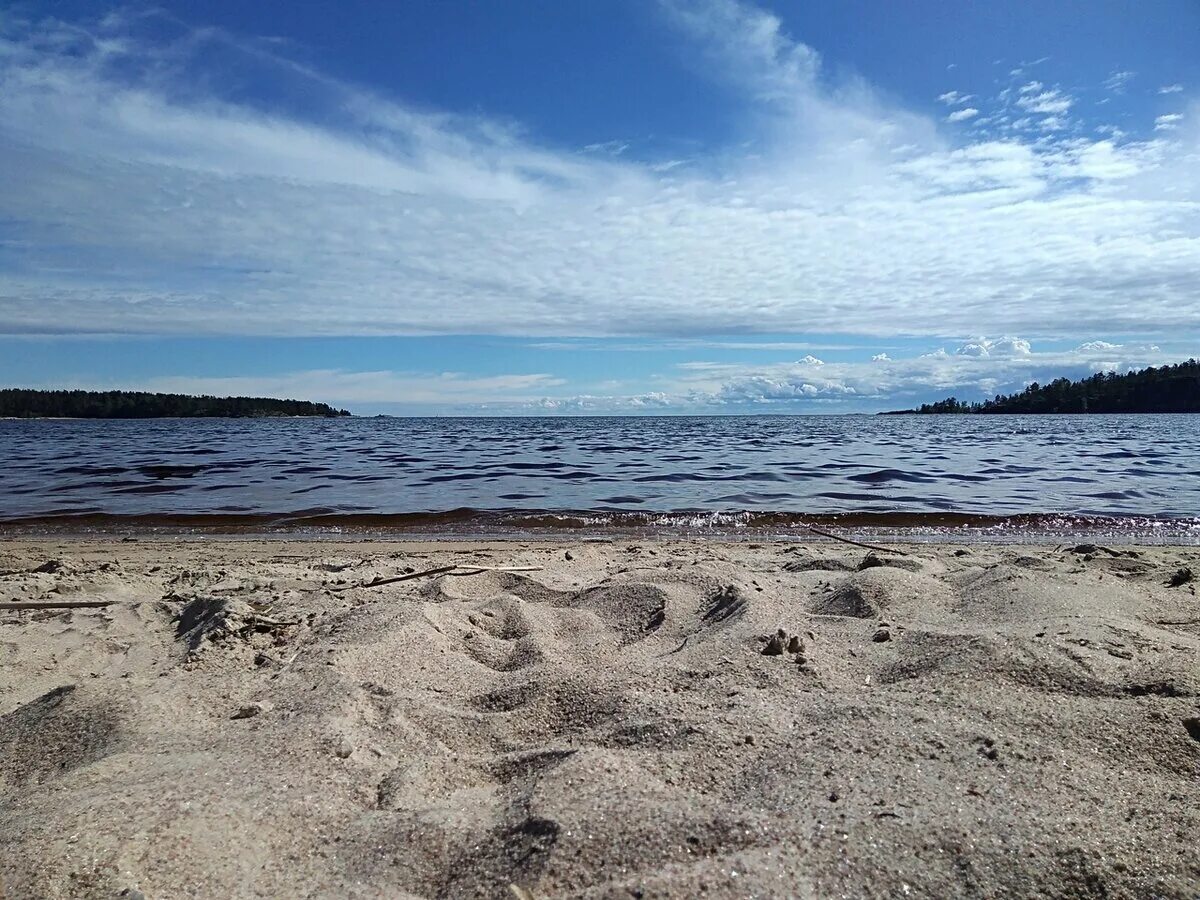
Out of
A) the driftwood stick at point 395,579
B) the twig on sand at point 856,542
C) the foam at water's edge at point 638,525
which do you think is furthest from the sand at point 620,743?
the foam at water's edge at point 638,525

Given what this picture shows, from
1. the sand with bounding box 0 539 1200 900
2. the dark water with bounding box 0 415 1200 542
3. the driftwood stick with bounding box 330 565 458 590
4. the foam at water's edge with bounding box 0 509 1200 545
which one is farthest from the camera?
the dark water with bounding box 0 415 1200 542

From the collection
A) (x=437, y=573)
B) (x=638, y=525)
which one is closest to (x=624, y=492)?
(x=638, y=525)

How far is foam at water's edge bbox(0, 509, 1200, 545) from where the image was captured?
336 inches

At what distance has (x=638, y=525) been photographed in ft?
31.8

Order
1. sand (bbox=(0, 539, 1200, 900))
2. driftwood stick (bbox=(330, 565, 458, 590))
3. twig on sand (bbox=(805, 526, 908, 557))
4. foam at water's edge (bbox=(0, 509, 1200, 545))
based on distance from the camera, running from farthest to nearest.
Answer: foam at water's edge (bbox=(0, 509, 1200, 545))
twig on sand (bbox=(805, 526, 908, 557))
driftwood stick (bbox=(330, 565, 458, 590))
sand (bbox=(0, 539, 1200, 900))

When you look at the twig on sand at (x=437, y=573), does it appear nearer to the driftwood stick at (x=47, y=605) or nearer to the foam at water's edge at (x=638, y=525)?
the driftwood stick at (x=47, y=605)

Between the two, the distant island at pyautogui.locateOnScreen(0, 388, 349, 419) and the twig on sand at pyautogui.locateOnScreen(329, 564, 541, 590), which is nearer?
the twig on sand at pyautogui.locateOnScreen(329, 564, 541, 590)

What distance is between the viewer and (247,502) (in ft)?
37.9

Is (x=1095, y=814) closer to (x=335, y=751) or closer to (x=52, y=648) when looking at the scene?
(x=335, y=751)

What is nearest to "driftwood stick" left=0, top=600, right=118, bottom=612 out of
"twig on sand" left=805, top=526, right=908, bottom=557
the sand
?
the sand

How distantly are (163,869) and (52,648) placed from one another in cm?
282

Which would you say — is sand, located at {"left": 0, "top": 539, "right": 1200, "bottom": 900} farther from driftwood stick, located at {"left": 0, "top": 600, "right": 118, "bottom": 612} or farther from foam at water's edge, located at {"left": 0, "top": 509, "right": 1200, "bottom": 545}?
foam at water's edge, located at {"left": 0, "top": 509, "right": 1200, "bottom": 545}

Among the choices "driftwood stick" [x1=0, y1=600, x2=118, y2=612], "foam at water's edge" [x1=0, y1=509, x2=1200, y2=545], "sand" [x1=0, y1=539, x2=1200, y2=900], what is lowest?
"foam at water's edge" [x1=0, y1=509, x2=1200, y2=545]

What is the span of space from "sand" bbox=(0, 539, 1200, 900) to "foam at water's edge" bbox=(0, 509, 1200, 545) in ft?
14.3
